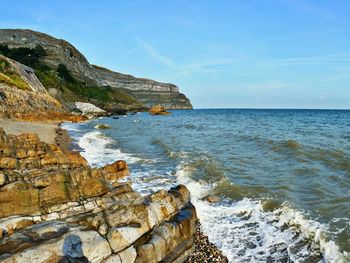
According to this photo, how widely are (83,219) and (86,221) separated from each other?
17 cm

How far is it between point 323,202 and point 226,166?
8.79 metres

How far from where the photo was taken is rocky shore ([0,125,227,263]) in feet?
27.0

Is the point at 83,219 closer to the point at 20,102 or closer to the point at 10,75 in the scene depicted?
the point at 20,102

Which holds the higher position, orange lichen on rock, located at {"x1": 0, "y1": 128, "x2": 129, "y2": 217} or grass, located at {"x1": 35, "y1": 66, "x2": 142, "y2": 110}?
grass, located at {"x1": 35, "y1": 66, "x2": 142, "y2": 110}

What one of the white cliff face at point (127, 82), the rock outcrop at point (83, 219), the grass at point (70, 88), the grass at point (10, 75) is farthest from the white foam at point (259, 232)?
the white cliff face at point (127, 82)

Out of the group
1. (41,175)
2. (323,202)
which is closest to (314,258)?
(323,202)

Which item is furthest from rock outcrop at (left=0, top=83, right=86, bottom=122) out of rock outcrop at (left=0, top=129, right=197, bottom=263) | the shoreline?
the shoreline

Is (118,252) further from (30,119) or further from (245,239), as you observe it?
(30,119)

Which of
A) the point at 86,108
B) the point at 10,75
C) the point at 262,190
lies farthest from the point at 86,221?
the point at 86,108

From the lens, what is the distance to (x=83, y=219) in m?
9.55

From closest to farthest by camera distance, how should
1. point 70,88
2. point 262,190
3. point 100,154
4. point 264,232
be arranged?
point 264,232 → point 262,190 → point 100,154 → point 70,88

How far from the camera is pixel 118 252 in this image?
8.81 metres

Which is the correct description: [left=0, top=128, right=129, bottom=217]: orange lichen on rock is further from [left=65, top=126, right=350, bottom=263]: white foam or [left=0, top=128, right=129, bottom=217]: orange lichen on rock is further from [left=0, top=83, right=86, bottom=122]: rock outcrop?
[left=0, top=83, right=86, bottom=122]: rock outcrop

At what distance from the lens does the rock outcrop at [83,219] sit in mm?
8195
